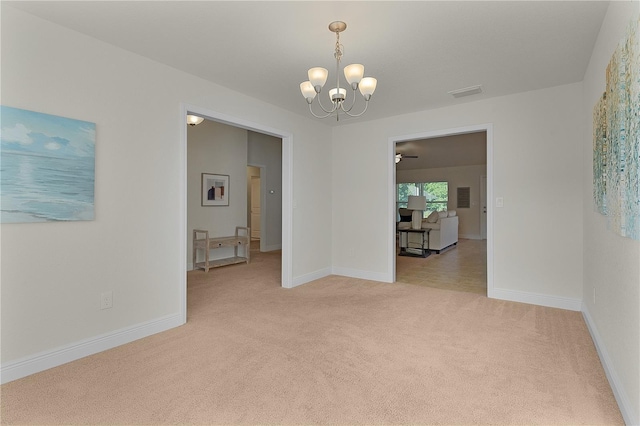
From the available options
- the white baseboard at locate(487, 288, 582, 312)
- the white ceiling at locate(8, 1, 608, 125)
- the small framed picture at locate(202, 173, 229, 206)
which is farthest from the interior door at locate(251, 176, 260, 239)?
the white baseboard at locate(487, 288, 582, 312)

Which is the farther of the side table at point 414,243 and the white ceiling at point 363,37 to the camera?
the side table at point 414,243

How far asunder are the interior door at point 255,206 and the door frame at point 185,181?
5601 mm

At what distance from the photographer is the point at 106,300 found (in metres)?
2.62

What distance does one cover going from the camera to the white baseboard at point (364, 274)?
482 centimetres

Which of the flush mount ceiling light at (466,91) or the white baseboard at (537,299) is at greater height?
the flush mount ceiling light at (466,91)

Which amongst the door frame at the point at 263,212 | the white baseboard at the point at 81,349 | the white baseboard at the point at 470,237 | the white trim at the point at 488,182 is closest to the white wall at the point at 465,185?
the white baseboard at the point at 470,237

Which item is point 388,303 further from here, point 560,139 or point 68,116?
point 68,116

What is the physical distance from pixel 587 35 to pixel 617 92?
98cm

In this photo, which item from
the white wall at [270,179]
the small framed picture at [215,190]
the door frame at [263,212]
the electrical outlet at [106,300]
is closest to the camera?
the electrical outlet at [106,300]

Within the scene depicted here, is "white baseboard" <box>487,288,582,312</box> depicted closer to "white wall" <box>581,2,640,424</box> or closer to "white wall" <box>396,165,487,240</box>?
"white wall" <box>581,2,640,424</box>

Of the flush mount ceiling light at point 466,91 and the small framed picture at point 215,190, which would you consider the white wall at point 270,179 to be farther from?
the flush mount ceiling light at point 466,91

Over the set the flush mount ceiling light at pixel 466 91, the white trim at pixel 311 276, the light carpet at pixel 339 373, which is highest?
the flush mount ceiling light at pixel 466 91

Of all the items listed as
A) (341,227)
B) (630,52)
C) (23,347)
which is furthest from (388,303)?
(23,347)

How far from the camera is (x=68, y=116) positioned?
240cm
